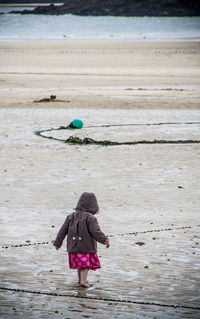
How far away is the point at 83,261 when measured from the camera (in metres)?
6.90

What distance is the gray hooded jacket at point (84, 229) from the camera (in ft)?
22.7

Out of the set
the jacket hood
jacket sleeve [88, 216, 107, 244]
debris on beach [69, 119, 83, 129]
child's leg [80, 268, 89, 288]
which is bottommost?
debris on beach [69, 119, 83, 129]

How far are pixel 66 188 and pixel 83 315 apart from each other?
215 inches

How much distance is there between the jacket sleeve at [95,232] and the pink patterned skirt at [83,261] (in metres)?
0.22

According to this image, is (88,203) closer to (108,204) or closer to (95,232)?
(95,232)

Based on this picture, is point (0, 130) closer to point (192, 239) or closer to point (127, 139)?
point (127, 139)

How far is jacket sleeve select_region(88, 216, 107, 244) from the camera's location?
22.5 ft

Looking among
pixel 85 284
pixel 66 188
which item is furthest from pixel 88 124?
pixel 85 284

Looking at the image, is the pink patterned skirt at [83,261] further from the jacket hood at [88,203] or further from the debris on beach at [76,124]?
the debris on beach at [76,124]

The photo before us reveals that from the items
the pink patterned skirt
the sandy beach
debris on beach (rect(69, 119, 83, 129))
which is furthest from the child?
debris on beach (rect(69, 119, 83, 129))

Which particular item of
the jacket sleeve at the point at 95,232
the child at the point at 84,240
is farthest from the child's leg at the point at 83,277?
the jacket sleeve at the point at 95,232

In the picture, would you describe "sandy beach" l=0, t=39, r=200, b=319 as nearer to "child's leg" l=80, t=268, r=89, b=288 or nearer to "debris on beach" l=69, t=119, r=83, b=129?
"child's leg" l=80, t=268, r=89, b=288

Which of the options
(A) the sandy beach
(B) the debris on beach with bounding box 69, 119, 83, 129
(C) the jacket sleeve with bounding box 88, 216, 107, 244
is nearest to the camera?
(A) the sandy beach

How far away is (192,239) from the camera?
340 inches
